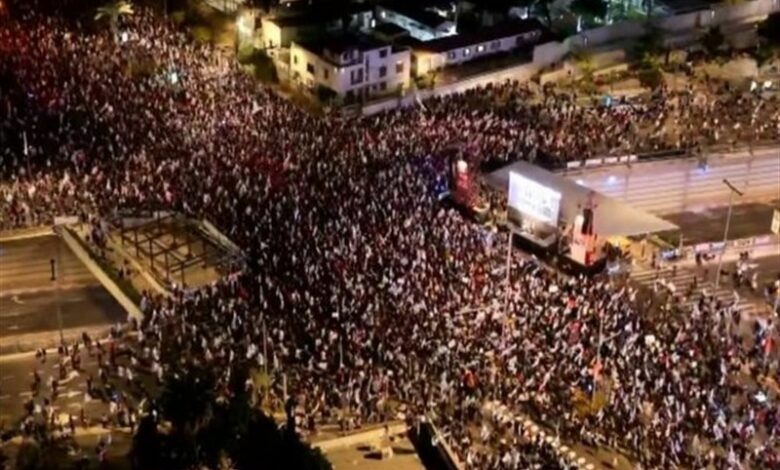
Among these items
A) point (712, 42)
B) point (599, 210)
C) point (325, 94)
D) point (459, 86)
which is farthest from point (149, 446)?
point (712, 42)

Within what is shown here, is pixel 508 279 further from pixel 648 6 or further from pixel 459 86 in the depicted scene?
pixel 648 6

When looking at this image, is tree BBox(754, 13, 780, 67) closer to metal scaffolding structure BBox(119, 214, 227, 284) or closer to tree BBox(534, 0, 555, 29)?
tree BBox(534, 0, 555, 29)

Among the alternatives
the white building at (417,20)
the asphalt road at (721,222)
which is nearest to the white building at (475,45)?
the white building at (417,20)

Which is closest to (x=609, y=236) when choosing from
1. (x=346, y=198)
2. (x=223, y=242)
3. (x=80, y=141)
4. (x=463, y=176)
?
(x=463, y=176)

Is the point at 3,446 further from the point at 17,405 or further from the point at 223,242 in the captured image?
the point at 223,242

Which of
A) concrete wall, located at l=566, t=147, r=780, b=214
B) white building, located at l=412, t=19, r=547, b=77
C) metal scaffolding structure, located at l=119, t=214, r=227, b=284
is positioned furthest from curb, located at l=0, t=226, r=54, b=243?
white building, located at l=412, t=19, r=547, b=77

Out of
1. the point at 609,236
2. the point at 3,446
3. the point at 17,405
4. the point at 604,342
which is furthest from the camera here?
the point at 609,236
